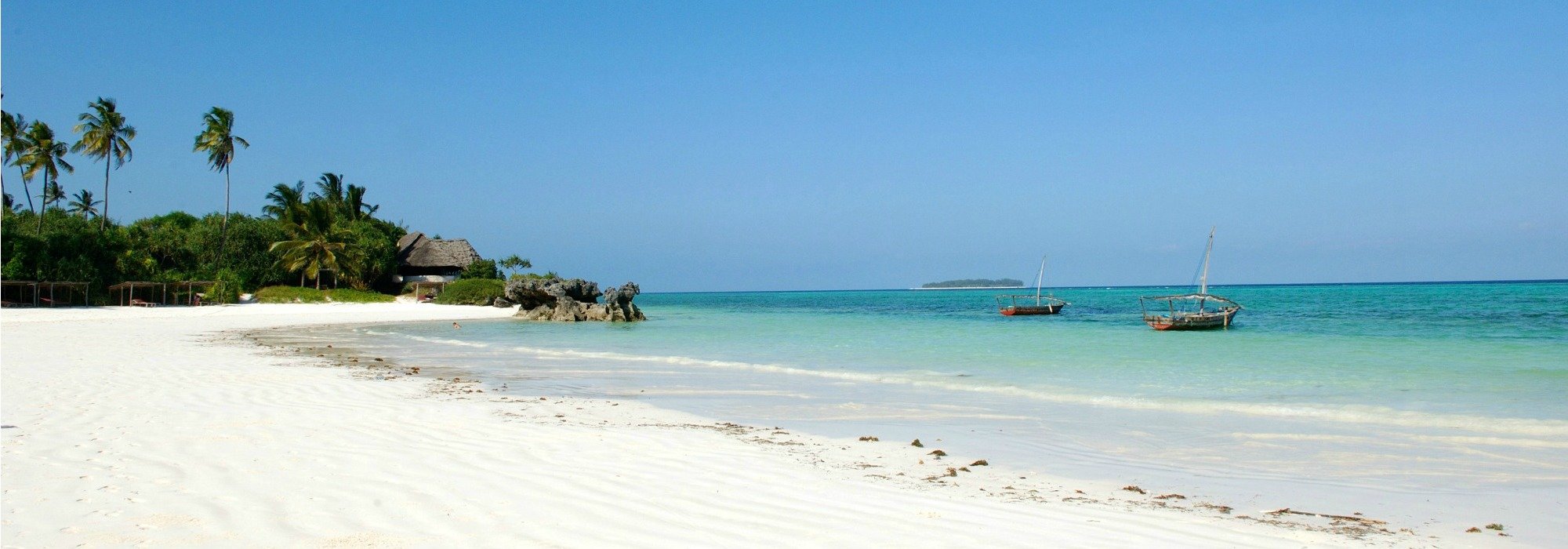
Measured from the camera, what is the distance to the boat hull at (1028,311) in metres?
43.0

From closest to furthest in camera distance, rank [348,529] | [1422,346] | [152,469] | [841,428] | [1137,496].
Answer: [348,529]
[152,469]
[1137,496]
[841,428]
[1422,346]

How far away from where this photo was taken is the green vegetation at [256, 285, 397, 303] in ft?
144

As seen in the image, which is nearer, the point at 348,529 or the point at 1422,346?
the point at 348,529

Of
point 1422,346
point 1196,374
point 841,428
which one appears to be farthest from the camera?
point 1422,346

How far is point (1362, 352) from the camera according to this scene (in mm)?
18922

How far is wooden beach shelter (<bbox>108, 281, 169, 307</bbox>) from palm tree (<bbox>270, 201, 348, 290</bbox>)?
262 inches

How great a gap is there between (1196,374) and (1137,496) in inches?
387

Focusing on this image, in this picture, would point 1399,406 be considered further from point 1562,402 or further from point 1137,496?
point 1137,496

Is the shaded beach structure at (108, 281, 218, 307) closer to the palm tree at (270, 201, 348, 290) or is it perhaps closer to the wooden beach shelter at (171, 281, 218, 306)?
the wooden beach shelter at (171, 281, 218, 306)

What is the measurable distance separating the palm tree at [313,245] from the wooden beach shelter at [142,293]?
6.65m

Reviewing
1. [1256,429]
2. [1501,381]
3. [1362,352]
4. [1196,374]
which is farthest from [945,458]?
[1362,352]

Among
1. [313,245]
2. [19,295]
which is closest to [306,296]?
[313,245]

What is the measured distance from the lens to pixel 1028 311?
4341 cm

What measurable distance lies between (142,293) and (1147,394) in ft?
149
